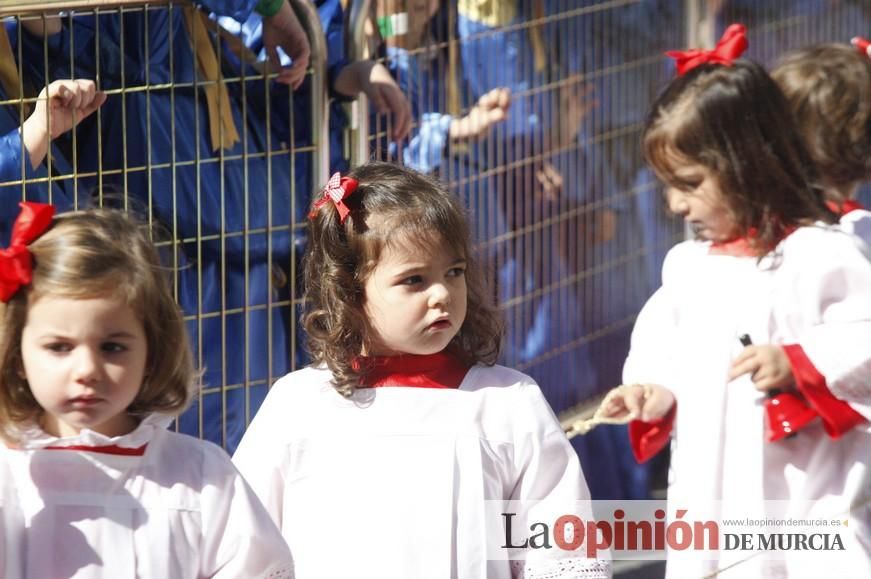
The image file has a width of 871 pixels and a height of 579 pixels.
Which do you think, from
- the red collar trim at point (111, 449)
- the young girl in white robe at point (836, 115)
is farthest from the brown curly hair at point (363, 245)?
the young girl in white robe at point (836, 115)

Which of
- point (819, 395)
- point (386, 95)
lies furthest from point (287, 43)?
point (819, 395)

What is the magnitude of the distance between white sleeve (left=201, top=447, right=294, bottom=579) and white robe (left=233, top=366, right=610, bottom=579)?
13.8 inches

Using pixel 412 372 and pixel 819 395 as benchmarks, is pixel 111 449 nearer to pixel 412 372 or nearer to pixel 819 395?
pixel 412 372

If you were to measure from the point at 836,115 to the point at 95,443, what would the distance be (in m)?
2.84

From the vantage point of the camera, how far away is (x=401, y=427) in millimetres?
3363

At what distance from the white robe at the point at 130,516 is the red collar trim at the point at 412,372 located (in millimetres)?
544

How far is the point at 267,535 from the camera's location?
2973 millimetres

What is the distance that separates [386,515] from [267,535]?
1.30 ft

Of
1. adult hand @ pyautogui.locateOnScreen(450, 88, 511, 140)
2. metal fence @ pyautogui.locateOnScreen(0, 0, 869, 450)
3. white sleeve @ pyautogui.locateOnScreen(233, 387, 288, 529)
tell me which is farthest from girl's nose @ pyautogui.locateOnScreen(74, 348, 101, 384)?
adult hand @ pyautogui.locateOnScreen(450, 88, 511, 140)

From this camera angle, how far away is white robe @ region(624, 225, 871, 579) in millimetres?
4184

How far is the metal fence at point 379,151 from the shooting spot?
3.87 m

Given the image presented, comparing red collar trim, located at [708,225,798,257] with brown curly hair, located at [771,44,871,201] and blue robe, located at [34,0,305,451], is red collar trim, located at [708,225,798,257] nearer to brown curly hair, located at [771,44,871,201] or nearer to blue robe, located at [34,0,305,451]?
brown curly hair, located at [771,44,871,201]

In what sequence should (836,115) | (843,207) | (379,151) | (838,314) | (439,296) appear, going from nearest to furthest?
(439,296), (838,314), (379,151), (843,207), (836,115)

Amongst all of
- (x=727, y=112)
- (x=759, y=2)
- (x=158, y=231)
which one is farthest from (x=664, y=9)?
(x=158, y=231)
